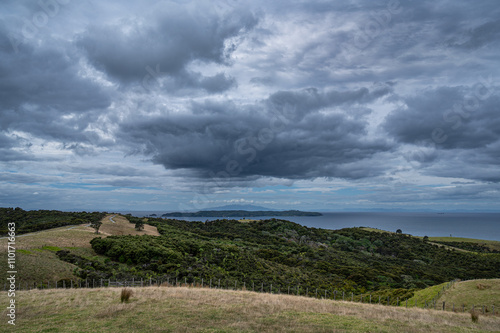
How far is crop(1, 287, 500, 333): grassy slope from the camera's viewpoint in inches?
471

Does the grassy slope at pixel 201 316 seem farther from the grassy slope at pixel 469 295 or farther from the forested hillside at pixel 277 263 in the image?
the forested hillside at pixel 277 263

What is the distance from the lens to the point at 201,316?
535 inches

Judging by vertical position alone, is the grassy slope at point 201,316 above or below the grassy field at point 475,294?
above

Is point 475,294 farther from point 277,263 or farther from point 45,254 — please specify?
point 45,254

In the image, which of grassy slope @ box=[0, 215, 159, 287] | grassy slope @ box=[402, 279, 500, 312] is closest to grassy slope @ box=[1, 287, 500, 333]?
grassy slope @ box=[402, 279, 500, 312]

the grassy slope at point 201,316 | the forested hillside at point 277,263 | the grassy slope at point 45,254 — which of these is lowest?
the forested hillside at point 277,263

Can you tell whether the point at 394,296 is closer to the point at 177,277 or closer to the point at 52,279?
the point at 177,277

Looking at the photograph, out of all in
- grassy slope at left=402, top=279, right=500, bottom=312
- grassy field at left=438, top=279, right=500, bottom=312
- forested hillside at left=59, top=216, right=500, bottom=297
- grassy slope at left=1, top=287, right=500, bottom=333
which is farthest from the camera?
forested hillside at left=59, top=216, right=500, bottom=297

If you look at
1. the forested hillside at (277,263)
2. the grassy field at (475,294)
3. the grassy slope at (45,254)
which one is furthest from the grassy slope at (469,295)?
the grassy slope at (45,254)

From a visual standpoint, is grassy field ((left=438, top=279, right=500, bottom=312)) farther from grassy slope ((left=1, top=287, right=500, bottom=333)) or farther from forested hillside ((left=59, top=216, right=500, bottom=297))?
grassy slope ((left=1, top=287, right=500, bottom=333))

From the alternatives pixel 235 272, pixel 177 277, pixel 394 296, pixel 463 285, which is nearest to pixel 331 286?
pixel 394 296

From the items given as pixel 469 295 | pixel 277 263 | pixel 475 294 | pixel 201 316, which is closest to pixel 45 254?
pixel 201 316

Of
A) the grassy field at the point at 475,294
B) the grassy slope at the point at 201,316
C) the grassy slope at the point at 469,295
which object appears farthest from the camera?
the grassy slope at the point at 469,295

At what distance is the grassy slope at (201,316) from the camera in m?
12.0
